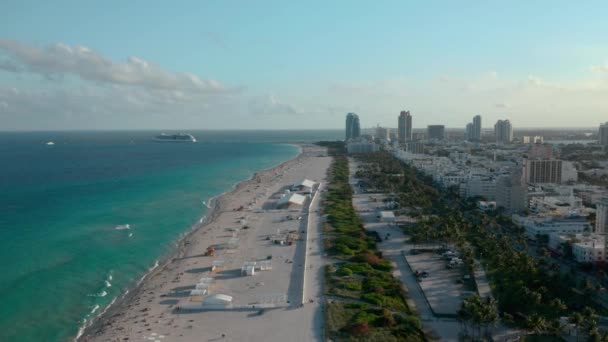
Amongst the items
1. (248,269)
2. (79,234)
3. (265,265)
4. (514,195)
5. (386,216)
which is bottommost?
(265,265)

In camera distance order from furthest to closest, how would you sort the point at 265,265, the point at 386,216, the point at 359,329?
the point at 386,216, the point at 265,265, the point at 359,329

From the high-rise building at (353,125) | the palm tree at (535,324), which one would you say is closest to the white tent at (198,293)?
the palm tree at (535,324)

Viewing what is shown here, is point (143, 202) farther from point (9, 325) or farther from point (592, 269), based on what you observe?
point (592, 269)

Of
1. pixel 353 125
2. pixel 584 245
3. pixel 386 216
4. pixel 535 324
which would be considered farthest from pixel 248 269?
pixel 353 125

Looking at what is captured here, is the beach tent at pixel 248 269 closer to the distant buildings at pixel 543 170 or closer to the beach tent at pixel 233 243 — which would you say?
the beach tent at pixel 233 243

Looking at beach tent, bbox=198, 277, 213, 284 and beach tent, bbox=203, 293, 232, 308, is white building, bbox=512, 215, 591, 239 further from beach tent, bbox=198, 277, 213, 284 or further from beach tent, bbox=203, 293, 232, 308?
beach tent, bbox=203, 293, 232, 308

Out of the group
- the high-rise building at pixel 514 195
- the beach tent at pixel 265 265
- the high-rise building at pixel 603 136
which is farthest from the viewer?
the high-rise building at pixel 603 136

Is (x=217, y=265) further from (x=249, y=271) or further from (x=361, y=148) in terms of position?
(x=361, y=148)

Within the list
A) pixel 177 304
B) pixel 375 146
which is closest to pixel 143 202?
pixel 177 304
